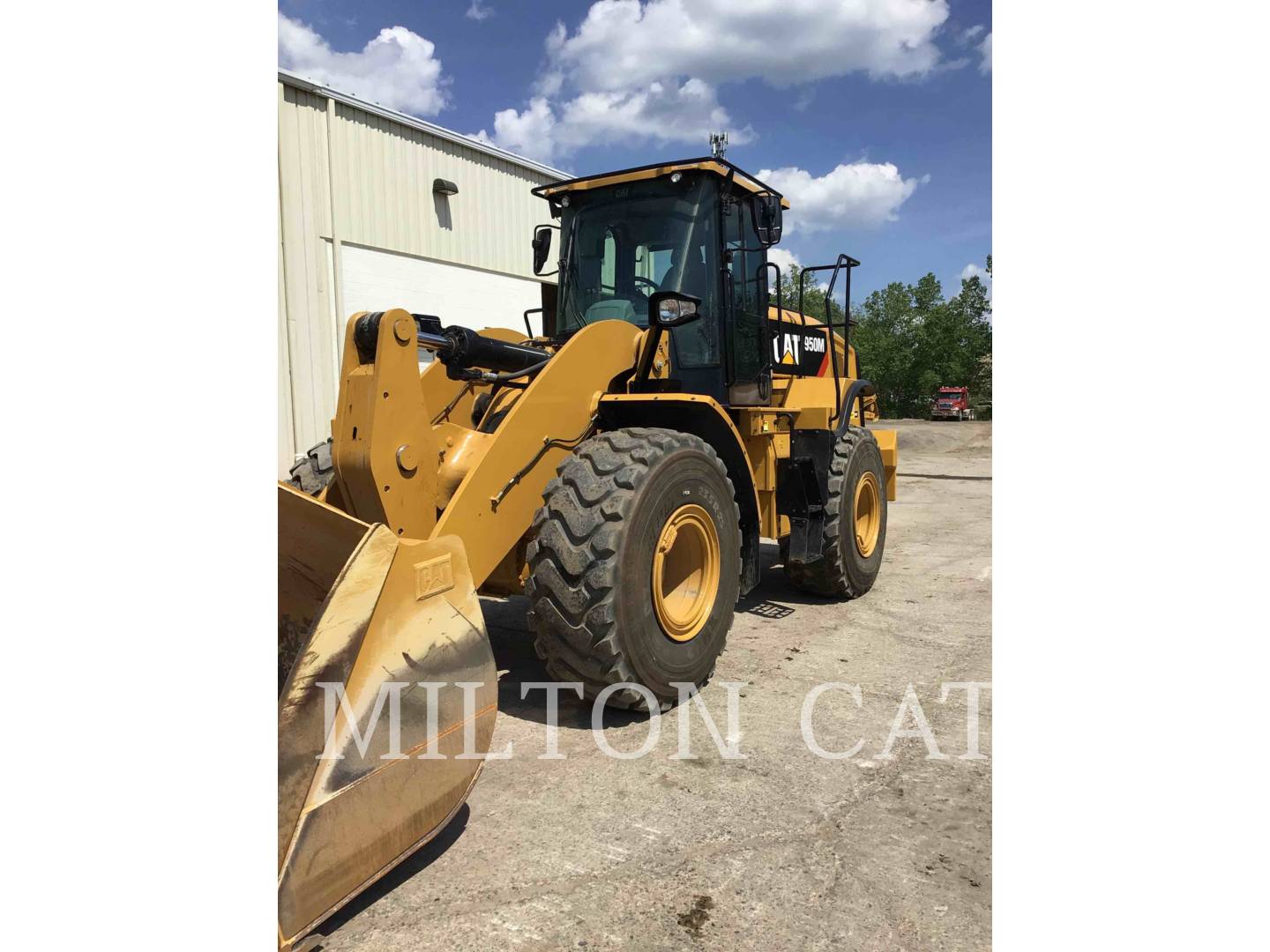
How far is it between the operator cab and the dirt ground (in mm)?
1819

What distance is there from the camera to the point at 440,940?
226cm

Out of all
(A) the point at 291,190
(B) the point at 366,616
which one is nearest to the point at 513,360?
(B) the point at 366,616

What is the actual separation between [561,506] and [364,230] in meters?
8.92

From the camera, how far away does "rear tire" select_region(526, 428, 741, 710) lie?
3367 mm

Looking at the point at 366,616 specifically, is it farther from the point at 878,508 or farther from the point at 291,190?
the point at 291,190

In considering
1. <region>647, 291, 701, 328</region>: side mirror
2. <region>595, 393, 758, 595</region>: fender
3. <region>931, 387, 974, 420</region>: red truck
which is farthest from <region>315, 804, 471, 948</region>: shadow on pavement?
<region>931, 387, 974, 420</region>: red truck

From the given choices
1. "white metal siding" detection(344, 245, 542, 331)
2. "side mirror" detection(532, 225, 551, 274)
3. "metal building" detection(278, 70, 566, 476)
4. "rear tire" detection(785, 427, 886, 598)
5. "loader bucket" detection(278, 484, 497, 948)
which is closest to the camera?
"loader bucket" detection(278, 484, 497, 948)

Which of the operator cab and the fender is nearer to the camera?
the fender

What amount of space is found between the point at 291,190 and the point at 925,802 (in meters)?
10.0

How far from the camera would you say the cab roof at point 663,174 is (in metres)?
4.84

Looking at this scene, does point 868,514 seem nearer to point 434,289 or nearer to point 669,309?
point 669,309

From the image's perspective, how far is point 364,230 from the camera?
10969 millimetres

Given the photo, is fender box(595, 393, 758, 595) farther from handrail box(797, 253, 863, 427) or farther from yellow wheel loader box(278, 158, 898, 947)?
handrail box(797, 253, 863, 427)

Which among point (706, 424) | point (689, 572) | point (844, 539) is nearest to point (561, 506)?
point (689, 572)
